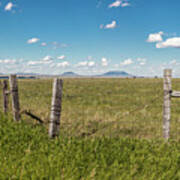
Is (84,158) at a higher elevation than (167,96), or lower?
lower

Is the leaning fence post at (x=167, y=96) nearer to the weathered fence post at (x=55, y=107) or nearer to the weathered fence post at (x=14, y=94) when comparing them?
the weathered fence post at (x=55, y=107)

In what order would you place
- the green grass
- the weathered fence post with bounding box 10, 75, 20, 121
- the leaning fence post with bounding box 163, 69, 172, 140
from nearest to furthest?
A: the green grass
the leaning fence post with bounding box 163, 69, 172, 140
the weathered fence post with bounding box 10, 75, 20, 121

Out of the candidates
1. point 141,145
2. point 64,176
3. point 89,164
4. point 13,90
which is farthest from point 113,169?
point 13,90

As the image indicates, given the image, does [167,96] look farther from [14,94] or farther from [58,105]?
[14,94]

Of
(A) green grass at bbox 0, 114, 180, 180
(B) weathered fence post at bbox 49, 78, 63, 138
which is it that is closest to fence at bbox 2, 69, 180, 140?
(B) weathered fence post at bbox 49, 78, 63, 138

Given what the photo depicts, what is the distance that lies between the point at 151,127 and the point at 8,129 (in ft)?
18.4

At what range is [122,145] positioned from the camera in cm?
585

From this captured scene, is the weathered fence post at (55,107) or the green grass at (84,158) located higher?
the weathered fence post at (55,107)

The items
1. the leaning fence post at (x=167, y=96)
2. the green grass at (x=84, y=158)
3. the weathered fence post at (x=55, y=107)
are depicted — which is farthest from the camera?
the leaning fence post at (x=167, y=96)

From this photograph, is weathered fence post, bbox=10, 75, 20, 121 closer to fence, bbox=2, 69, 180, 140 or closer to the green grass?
fence, bbox=2, 69, 180, 140

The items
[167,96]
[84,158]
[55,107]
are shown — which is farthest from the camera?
[167,96]

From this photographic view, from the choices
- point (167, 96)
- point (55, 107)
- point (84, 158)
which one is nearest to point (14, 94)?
point (55, 107)

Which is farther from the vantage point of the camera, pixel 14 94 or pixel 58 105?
pixel 14 94

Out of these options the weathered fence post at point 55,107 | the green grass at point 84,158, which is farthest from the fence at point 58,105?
the green grass at point 84,158
